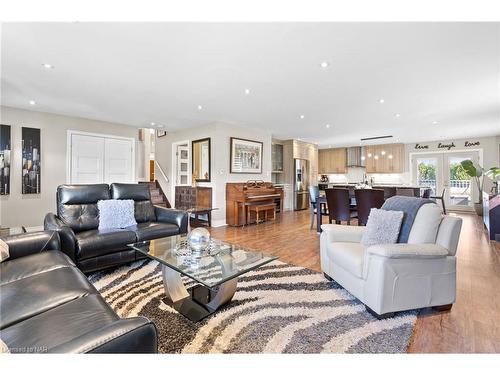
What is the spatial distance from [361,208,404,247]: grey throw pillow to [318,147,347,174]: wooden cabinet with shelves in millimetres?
8024

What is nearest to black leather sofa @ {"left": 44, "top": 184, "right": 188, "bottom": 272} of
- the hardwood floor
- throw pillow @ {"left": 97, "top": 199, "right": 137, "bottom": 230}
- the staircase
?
throw pillow @ {"left": 97, "top": 199, "right": 137, "bottom": 230}

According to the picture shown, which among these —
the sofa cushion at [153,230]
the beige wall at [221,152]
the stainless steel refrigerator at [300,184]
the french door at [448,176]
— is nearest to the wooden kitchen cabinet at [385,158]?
the french door at [448,176]

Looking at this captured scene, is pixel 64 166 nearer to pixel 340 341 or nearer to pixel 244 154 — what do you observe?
pixel 244 154

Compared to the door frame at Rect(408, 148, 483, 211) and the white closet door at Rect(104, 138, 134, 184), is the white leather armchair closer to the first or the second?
the white closet door at Rect(104, 138, 134, 184)

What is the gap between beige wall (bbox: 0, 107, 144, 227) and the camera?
14.9 feet

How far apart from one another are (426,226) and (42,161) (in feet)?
20.7

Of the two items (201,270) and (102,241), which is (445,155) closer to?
(201,270)

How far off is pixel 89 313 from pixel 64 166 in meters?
5.14

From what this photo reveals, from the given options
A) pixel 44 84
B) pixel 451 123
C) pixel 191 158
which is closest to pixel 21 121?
pixel 44 84

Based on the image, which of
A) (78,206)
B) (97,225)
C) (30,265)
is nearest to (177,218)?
(97,225)

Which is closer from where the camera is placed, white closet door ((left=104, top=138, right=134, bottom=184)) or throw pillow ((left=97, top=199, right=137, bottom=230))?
throw pillow ((left=97, top=199, right=137, bottom=230))

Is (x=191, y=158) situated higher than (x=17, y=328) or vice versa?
(x=191, y=158)

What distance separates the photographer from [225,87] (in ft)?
11.6

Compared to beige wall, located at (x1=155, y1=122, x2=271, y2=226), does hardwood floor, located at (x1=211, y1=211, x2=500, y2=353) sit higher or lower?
lower
